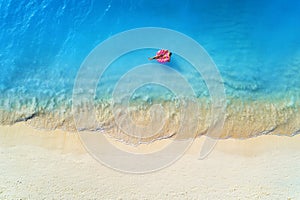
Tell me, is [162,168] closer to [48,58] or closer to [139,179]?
[139,179]

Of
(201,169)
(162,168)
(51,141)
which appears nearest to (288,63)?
(201,169)

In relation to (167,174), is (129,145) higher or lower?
higher

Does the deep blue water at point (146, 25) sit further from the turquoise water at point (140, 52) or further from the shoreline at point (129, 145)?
the shoreline at point (129, 145)

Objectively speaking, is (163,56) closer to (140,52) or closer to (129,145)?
(140,52)

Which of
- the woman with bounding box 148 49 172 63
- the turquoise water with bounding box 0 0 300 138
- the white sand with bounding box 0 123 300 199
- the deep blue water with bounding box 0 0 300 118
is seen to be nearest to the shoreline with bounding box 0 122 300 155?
the white sand with bounding box 0 123 300 199

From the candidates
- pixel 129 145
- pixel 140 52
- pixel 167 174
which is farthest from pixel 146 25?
pixel 167 174
